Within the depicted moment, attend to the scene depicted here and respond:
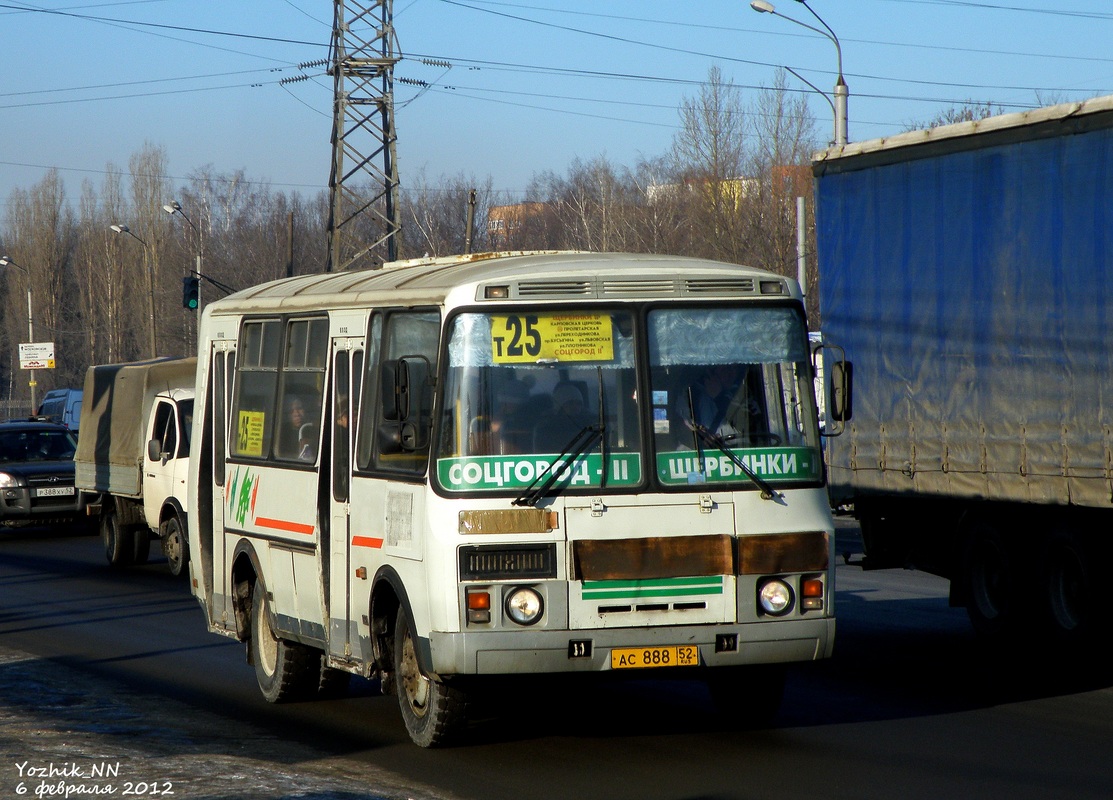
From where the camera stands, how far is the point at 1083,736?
8.20 m

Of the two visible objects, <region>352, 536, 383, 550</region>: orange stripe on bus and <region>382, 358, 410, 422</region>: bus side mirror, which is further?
<region>352, 536, 383, 550</region>: orange stripe on bus

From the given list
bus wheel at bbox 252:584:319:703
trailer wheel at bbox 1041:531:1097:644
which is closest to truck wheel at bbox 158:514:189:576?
bus wheel at bbox 252:584:319:703

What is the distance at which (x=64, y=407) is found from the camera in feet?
198

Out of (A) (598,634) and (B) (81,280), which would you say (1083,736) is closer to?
(A) (598,634)

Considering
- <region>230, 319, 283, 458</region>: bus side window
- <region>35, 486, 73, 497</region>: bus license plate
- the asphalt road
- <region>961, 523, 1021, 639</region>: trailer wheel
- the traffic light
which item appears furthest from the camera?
the traffic light

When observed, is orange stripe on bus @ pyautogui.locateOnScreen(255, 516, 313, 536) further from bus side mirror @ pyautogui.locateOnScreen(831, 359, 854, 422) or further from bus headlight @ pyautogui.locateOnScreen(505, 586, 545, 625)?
bus side mirror @ pyautogui.locateOnScreen(831, 359, 854, 422)

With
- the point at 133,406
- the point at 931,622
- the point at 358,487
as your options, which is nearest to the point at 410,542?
the point at 358,487

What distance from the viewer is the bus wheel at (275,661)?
9695mm

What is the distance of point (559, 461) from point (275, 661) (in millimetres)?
3170

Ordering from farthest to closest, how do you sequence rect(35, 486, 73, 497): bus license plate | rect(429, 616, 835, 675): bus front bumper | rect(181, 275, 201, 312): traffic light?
rect(181, 275, 201, 312): traffic light, rect(35, 486, 73, 497): bus license plate, rect(429, 616, 835, 675): bus front bumper

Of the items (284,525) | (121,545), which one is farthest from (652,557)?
(121,545)

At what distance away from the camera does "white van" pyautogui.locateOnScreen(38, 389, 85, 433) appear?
56.3 metres

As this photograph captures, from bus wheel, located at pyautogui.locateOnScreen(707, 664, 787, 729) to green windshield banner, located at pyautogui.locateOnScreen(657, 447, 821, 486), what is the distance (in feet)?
3.54

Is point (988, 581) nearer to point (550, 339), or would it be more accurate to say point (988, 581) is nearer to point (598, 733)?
point (598, 733)
